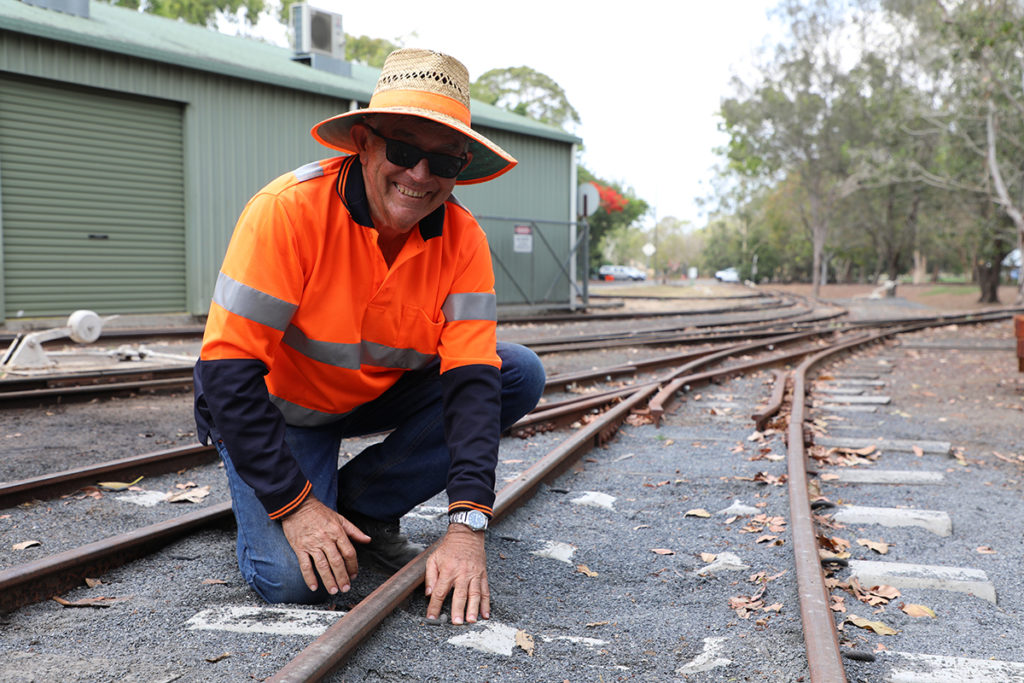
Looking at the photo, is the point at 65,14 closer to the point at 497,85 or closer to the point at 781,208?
the point at 497,85

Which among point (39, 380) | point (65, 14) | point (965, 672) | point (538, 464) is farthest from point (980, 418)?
point (65, 14)

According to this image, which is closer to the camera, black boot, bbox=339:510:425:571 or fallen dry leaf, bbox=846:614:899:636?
fallen dry leaf, bbox=846:614:899:636

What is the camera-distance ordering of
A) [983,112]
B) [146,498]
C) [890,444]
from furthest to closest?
[983,112], [890,444], [146,498]

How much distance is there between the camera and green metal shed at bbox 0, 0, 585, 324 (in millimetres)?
11945

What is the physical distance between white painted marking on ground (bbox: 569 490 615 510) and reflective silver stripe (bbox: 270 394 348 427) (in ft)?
5.08

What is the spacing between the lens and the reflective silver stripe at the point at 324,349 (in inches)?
103

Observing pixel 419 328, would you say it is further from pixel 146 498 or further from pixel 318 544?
pixel 146 498

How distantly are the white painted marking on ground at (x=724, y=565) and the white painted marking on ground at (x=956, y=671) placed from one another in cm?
75

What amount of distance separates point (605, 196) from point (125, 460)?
4358 cm

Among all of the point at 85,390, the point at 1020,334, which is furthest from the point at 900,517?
the point at 85,390

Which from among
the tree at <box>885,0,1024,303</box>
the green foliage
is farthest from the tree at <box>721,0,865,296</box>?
the green foliage

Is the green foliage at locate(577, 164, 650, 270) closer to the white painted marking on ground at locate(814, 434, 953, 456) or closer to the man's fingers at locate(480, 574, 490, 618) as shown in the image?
the white painted marking on ground at locate(814, 434, 953, 456)

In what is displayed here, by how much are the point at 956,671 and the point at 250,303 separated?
2.18 meters

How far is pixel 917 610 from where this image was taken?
2809 millimetres
